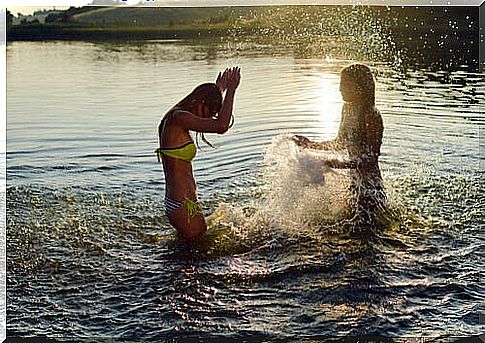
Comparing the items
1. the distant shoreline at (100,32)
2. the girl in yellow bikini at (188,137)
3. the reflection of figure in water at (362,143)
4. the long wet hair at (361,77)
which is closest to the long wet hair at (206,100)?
the girl in yellow bikini at (188,137)

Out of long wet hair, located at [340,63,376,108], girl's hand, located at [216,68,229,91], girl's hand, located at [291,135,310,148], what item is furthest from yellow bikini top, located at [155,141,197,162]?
long wet hair, located at [340,63,376,108]

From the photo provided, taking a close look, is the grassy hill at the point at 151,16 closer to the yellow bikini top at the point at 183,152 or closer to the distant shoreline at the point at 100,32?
the distant shoreline at the point at 100,32

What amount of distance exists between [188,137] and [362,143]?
2.54 ft

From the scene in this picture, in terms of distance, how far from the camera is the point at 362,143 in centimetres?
339

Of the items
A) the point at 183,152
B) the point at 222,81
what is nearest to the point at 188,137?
the point at 183,152

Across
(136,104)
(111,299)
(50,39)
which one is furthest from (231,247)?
(50,39)

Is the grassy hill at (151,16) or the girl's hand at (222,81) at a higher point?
the grassy hill at (151,16)

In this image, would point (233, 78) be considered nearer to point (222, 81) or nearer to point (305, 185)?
point (222, 81)

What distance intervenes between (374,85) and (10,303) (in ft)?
5.99

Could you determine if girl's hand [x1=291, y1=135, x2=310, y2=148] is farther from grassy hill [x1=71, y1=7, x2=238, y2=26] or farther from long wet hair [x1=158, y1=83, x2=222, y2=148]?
grassy hill [x1=71, y1=7, x2=238, y2=26]

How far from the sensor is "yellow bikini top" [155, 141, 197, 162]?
10.7ft

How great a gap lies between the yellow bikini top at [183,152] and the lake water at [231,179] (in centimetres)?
10

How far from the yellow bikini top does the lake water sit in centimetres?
10

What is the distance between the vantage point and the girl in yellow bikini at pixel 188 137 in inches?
126
